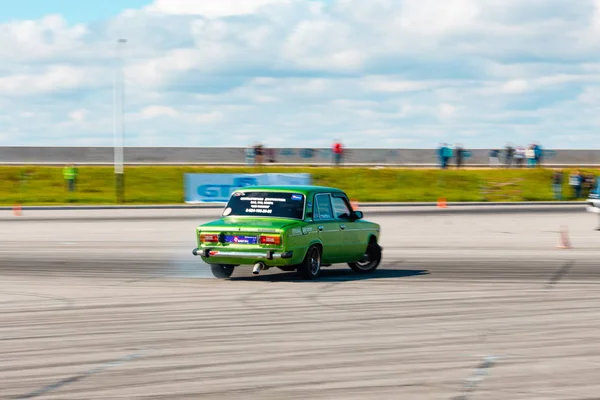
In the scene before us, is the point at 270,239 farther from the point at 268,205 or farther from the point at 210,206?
the point at 210,206

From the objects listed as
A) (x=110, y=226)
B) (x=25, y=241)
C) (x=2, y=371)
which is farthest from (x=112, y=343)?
(x=110, y=226)

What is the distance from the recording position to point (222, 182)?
1724 inches

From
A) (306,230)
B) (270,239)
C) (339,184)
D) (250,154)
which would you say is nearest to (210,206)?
(339,184)

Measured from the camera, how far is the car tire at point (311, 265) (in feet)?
50.1

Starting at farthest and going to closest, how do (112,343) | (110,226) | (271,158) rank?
(271,158), (110,226), (112,343)

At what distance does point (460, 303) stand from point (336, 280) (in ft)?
11.2

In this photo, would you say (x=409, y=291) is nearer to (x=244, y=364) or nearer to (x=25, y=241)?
(x=244, y=364)

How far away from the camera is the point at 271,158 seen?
6206 cm

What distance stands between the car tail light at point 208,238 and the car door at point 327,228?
162 cm

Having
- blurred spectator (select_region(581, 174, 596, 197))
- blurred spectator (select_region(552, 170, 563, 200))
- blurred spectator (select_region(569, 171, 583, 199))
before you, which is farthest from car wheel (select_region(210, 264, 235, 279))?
blurred spectator (select_region(581, 174, 596, 197))

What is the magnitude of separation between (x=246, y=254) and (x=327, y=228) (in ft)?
5.67

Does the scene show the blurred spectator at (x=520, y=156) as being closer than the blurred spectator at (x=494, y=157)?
Yes

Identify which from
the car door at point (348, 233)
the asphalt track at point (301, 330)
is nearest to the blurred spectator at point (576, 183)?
the asphalt track at point (301, 330)

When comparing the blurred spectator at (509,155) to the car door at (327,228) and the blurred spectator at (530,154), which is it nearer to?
the blurred spectator at (530,154)
